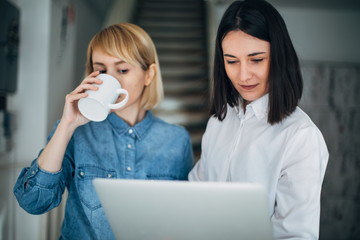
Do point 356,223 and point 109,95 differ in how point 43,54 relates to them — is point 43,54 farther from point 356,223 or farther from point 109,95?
point 356,223

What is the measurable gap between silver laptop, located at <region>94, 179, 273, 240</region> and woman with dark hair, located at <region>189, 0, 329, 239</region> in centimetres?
25

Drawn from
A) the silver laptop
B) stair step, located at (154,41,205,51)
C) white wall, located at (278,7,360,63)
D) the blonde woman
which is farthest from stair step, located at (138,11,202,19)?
the silver laptop

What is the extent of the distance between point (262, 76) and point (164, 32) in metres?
3.68

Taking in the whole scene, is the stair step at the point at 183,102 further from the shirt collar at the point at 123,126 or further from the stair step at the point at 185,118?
the shirt collar at the point at 123,126

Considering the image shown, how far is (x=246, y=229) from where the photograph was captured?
0.61m

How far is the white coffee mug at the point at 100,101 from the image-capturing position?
2.84 ft

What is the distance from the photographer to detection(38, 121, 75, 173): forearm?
883 millimetres

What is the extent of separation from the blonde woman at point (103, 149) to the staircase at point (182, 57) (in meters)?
1.88

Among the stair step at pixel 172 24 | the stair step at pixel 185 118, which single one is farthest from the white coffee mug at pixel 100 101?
the stair step at pixel 172 24

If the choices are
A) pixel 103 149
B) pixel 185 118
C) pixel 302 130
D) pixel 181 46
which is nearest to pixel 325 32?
pixel 181 46

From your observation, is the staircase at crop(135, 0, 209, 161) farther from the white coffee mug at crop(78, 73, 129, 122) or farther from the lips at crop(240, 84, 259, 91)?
the white coffee mug at crop(78, 73, 129, 122)

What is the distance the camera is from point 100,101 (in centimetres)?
86

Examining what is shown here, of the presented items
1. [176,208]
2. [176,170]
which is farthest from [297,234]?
[176,170]

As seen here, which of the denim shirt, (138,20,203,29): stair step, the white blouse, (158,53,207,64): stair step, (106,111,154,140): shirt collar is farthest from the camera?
(138,20,203,29): stair step
